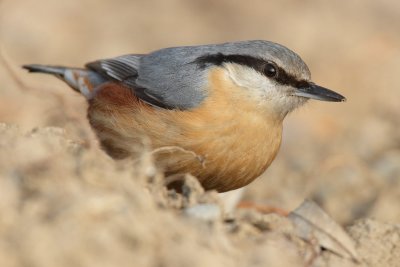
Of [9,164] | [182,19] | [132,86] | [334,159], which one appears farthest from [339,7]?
[9,164]

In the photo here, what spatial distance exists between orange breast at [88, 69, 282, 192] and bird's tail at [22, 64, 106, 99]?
0.84 m

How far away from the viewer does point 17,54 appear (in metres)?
10.1

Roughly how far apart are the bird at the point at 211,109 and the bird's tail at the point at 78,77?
48cm

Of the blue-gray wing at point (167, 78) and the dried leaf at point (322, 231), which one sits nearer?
the dried leaf at point (322, 231)

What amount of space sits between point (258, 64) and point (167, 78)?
2.03ft

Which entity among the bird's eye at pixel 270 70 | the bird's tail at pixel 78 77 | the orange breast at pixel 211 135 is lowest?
the orange breast at pixel 211 135

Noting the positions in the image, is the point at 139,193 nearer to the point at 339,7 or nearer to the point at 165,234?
the point at 165,234

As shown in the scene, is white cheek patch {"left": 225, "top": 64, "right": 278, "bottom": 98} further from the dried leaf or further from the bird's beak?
the dried leaf

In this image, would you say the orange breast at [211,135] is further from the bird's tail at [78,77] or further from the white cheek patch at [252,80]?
the bird's tail at [78,77]

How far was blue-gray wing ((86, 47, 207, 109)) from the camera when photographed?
16.6 ft

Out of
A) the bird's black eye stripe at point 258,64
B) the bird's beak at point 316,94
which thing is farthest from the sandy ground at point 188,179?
the bird's black eye stripe at point 258,64

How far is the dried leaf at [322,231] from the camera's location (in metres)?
4.36

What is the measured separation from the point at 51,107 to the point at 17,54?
564 cm

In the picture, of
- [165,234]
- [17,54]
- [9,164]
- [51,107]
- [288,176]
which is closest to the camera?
[165,234]
